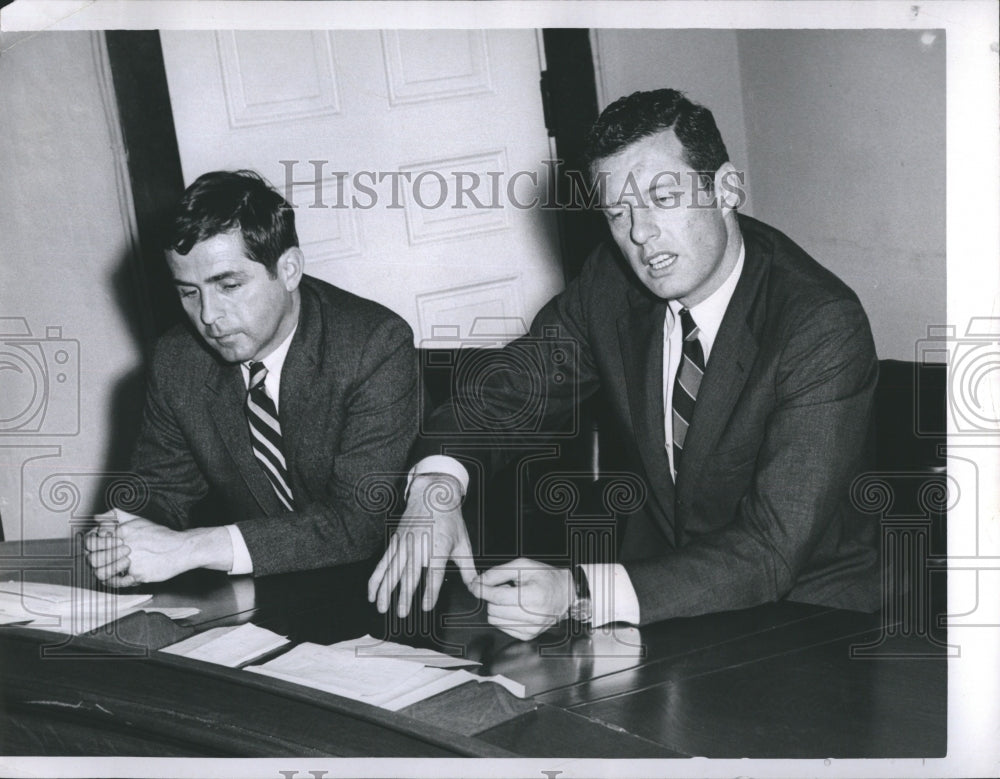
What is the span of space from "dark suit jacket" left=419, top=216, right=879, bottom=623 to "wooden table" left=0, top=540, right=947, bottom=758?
0.12m

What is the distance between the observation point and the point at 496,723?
1352 millimetres

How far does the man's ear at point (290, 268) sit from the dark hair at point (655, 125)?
79cm

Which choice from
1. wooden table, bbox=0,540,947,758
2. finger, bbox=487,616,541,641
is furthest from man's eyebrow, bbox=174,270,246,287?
finger, bbox=487,616,541,641

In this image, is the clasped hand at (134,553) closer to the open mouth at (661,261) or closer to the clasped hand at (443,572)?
the clasped hand at (443,572)

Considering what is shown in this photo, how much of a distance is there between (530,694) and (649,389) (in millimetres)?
940

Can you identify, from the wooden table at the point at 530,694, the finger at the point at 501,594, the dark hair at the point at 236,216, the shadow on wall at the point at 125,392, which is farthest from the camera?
the shadow on wall at the point at 125,392

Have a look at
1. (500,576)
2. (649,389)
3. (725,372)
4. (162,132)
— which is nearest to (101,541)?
(500,576)

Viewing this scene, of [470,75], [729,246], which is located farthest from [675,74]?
[729,246]

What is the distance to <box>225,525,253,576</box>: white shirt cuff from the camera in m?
2.06

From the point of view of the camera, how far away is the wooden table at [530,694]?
1326 mm

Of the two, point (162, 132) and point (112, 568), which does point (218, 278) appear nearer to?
point (112, 568)

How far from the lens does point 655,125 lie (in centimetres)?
205

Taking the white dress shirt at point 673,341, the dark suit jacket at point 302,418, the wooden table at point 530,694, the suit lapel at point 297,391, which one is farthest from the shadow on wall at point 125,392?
the wooden table at point 530,694

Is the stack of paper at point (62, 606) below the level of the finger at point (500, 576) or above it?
below
